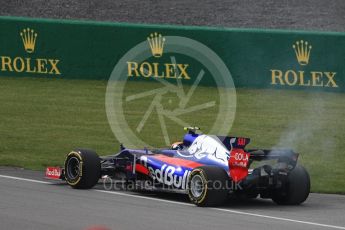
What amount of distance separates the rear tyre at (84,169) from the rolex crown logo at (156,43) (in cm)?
1350

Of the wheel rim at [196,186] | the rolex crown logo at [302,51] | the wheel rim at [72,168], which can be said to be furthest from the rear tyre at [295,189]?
the rolex crown logo at [302,51]

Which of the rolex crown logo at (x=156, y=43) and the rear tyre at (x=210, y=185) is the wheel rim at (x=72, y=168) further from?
the rolex crown logo at (x=156, y=43)

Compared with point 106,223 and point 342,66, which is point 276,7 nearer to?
point 342,66

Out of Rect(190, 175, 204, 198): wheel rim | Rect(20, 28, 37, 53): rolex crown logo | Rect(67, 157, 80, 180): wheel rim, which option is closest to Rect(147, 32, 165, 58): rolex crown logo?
Rect(20, 28, 37, 53): rolex crown logo

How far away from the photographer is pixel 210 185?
45.1 ft

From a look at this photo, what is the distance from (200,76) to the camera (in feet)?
94.9

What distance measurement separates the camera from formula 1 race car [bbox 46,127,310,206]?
13961 millimetres

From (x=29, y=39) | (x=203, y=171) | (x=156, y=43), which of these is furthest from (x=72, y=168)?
(x=29, y=39)

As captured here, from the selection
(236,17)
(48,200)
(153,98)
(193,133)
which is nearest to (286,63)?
(153,98)

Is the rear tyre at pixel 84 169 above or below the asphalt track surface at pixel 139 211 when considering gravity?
above

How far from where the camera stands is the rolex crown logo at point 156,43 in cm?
2888

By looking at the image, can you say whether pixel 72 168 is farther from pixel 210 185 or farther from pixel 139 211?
pixel 210 185

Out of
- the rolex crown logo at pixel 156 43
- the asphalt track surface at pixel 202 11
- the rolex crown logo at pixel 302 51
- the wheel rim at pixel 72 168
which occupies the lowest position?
the wheel rim at pixel 72 168

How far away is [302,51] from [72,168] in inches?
531
